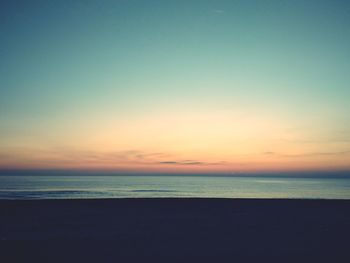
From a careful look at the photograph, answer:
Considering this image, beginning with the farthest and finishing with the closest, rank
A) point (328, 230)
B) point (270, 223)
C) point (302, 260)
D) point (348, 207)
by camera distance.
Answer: point (348, 207), point (270, 223), point (328, 230), point (302, 260)

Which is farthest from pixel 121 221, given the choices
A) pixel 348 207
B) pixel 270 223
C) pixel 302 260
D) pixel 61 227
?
pixel 348 207

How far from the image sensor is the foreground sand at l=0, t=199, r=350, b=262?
812 centimetres

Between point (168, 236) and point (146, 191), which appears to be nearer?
point (168, 236)

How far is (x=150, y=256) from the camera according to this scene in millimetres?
7996

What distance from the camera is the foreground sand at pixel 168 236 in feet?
26.6

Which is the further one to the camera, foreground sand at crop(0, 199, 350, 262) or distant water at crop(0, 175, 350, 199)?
distant water at crop(0, 175, 350, 199)

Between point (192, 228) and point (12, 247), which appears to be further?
point (192, 228)

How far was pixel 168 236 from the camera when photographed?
10602 mm

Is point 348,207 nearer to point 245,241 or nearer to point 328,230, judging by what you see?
point 328,230

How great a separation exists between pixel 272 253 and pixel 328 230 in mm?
5107

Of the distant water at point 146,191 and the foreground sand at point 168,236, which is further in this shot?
the distant water at point 146,191

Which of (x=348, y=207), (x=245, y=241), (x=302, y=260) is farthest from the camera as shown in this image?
(x=348, y=207)

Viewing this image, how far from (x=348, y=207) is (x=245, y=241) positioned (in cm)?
1411

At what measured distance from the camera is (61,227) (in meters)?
12.3
